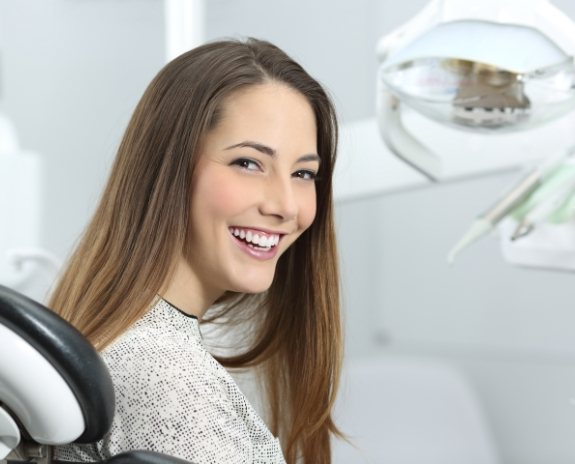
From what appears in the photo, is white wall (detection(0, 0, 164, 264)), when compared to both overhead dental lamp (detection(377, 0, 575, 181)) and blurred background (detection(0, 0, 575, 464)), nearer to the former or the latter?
blurred background (detection(0, 0, 575, 464))

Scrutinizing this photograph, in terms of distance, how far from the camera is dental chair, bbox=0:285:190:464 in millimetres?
656

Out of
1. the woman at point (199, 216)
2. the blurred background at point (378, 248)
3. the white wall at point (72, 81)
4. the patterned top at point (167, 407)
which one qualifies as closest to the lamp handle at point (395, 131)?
the woman at point (199, 216)

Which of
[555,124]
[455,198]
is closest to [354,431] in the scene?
[455,198]

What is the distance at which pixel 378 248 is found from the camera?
3.60m

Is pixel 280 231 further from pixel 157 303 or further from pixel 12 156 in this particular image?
pixel 12 156

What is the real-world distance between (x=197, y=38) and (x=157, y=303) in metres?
0.66

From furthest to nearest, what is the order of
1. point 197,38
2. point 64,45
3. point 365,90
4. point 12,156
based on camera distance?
point 365,90
point 64,45
point 12,156
point 197,38

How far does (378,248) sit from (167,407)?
8.79 feet

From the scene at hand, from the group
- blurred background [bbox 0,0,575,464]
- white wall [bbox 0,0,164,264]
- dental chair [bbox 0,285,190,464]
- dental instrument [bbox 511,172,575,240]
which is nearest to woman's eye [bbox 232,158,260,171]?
dental instrument [bbox 511,172,575,240]

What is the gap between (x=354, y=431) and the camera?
2.91 meters

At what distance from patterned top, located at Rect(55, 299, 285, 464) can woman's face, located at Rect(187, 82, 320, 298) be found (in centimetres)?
14

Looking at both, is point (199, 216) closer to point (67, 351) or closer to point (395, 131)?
point (395, 131)

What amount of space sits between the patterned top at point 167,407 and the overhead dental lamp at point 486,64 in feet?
1.17

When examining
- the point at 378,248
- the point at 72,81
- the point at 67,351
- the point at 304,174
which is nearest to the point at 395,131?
the point at 304,174
